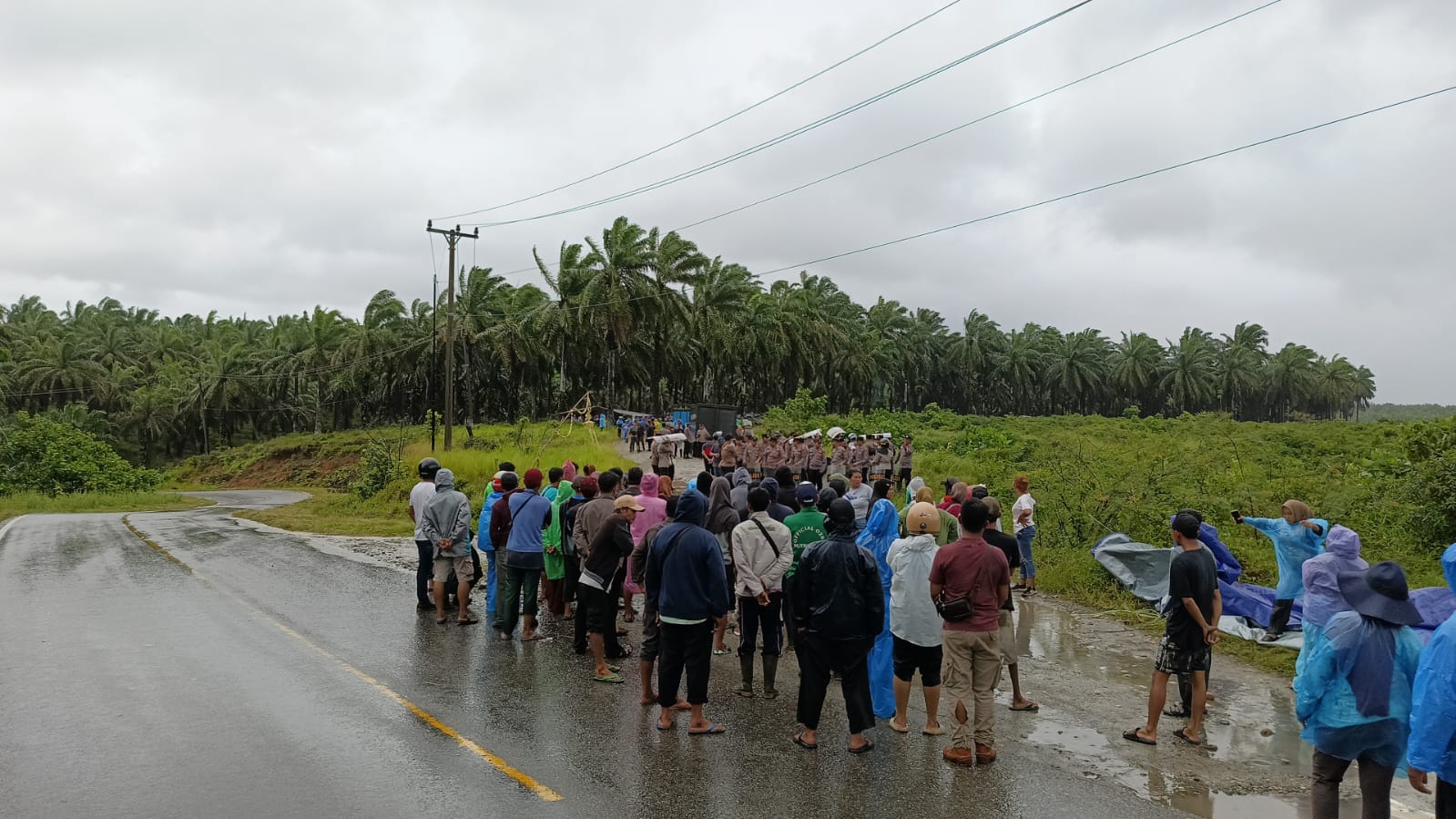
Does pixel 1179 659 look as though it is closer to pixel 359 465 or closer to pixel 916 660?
pixel 916 660

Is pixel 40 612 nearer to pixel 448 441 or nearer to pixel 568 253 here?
pixel 448 441

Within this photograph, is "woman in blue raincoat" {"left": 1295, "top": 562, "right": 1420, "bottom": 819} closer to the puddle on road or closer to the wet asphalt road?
the puddle on road

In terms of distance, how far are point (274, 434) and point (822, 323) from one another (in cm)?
4610

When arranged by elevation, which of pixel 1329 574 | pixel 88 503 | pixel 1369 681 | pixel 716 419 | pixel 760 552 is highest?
pixel 716 419

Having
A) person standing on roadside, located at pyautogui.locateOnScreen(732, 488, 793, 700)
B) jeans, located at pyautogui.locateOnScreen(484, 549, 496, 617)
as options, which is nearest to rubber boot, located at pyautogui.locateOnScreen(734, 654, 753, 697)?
person standing on roadside, located at pyautogui.locateOnScreen(732, 488, 793, 700)

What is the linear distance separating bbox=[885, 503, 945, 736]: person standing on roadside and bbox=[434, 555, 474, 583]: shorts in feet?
18.2

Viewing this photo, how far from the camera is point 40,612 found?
37.1 feet

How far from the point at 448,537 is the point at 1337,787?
859cm

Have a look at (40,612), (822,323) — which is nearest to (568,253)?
(822,323)

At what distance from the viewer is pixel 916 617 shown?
681 centimetres

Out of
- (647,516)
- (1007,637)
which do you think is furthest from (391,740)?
(1007,637)

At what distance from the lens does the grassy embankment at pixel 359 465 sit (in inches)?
1015

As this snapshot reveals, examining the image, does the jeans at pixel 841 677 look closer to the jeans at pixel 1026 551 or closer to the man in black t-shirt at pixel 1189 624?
the man in black t-shirt at pixel 1189 624

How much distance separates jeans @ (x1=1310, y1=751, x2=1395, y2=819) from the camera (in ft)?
15.3
